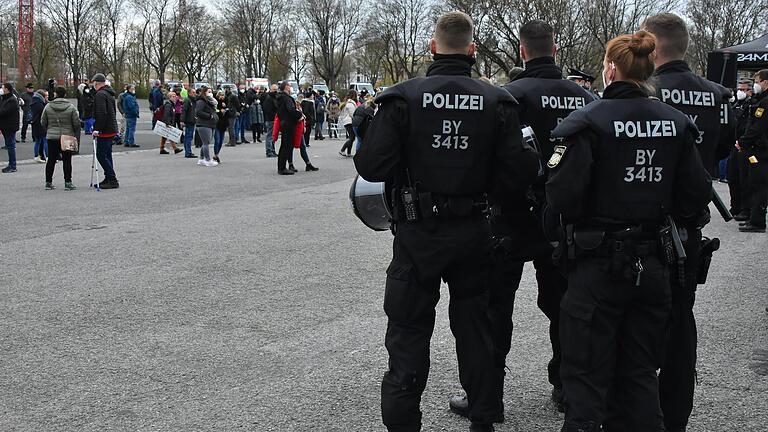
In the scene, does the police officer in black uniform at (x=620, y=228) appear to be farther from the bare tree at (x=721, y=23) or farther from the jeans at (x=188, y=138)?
the bare tree at (x=721, y=23)

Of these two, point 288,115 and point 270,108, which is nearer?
point 288,115

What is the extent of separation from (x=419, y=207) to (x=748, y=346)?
315cm

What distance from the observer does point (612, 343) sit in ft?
11.3

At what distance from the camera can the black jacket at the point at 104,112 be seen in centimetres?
1361

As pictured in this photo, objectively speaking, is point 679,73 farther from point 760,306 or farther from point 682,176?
point 760,306

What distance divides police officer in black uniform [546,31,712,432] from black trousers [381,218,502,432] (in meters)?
0.43

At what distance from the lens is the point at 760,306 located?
6672mm

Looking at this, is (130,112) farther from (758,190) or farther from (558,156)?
(558,156)

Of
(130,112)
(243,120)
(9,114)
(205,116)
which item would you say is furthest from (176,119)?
(9,114)

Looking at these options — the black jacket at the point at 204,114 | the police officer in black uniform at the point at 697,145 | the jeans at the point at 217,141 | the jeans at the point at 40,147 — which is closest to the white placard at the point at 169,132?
the black jacket at the point at 204,114

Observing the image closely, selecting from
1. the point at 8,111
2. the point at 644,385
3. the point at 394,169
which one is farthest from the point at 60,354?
the point at 8,111

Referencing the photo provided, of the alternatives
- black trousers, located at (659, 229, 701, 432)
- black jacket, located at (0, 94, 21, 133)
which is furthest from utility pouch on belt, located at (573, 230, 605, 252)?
black jacket, located at (0, 94, 21, 133)

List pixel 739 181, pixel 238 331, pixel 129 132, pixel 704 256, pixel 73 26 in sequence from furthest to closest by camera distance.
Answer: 1. pixel 73 26
2. pixel 129 132
3. pixel 739 181
4. pixel 238 331
5. pixel 704 256

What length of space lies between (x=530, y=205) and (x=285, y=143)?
522 inches
